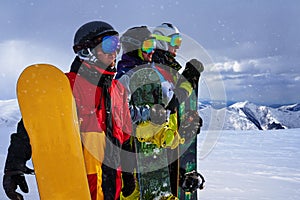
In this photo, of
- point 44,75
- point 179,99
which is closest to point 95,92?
A: point 44,75

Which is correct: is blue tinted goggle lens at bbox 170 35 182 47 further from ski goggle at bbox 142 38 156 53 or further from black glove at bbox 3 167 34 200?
black glove at bbox 3 167 34 200

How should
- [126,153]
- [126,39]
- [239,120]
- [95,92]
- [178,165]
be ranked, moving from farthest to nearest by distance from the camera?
1. [239,120]
2. [178,165]
3. [126,39]
4. [126,153]
5. [95,92]

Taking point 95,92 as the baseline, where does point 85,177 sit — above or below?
below

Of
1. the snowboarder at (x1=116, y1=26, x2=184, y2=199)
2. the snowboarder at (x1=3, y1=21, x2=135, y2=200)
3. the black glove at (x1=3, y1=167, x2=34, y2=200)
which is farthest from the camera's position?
the snowboarder at (x1=116, y1=26, x2=184, y2=199)

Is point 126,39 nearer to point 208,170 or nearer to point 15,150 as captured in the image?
point 15,150

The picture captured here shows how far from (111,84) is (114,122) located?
0.25 metres

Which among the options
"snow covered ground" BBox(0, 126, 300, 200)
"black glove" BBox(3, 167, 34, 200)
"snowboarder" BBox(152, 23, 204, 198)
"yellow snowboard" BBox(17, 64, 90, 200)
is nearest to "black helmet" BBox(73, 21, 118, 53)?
"yellow snowboard" BBox(17, 64, 90, 200)

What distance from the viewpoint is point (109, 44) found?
2.46 meters

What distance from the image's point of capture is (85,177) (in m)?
2.28

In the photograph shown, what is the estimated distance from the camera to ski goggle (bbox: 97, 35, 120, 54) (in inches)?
96.3

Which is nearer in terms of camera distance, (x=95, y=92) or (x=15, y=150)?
(x=15, y=150)

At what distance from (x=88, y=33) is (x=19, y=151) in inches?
32.2

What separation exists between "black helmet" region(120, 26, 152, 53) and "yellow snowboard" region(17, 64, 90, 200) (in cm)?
146


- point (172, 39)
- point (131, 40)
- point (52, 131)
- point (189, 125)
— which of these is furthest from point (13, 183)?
point (172, 39)
